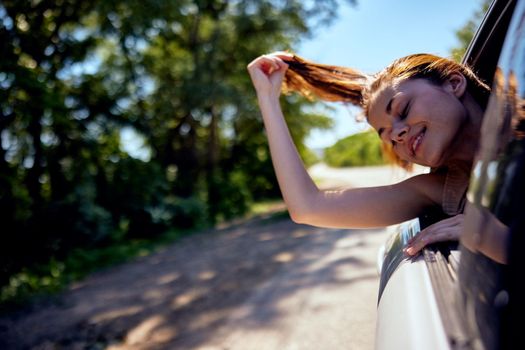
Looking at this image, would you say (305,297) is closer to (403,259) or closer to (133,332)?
(133,332)

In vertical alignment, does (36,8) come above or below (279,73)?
above

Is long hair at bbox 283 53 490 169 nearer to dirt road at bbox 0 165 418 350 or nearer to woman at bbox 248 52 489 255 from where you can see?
woman at bbox 248 52 489 255

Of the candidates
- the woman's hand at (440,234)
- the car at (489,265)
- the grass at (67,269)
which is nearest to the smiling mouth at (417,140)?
the woman's hand at (440,234)

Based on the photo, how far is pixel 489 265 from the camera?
77 cm

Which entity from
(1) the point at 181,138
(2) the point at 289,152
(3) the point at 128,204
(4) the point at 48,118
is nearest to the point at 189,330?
(2) the point at 289,152

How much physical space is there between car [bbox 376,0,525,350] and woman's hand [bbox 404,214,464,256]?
3.1 inches

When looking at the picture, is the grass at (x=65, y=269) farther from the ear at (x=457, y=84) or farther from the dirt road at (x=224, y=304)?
the ear at (x=457, y=84)

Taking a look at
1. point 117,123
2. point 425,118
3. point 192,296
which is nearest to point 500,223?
point 425,118

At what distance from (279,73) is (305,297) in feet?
9.95

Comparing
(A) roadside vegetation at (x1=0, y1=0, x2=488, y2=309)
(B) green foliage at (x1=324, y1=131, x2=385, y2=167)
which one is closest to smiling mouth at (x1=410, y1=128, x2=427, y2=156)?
(A) roadside vegetation at (x1=0, y1=0, x2=488, y2=309)

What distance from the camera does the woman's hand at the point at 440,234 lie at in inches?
44.7

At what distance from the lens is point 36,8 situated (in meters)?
8.25

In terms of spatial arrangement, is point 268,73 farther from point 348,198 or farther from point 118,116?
point 118,116

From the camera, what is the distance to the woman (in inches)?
52.9
